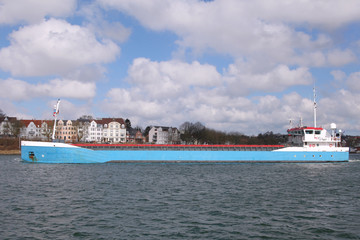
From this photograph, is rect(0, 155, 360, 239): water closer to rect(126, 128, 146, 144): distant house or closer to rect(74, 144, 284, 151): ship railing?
rect(74, 144, 284, 151): ship railing

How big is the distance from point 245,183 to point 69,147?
94.9 feet

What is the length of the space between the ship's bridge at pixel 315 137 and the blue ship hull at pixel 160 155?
1.71 m

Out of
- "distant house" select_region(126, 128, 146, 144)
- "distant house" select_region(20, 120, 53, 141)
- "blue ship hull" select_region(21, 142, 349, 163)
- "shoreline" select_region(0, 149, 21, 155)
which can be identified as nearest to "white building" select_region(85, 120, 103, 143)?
"distant house" select_region(126, 128, 146, 144)

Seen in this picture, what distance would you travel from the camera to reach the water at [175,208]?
15094mm

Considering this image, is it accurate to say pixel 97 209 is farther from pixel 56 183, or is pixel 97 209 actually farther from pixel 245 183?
pixel 245 183

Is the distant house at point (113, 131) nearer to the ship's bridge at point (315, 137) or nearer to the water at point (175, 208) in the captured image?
the ship's bridge at point (315, 137)

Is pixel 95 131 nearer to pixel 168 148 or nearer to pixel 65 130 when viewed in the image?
pixel 65 130

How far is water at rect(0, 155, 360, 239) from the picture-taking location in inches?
594

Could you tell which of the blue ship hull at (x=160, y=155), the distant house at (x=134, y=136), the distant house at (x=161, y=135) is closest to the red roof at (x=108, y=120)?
the distant house at (x=134, y=136)

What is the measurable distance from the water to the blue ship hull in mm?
15488

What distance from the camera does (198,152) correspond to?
51469 mm

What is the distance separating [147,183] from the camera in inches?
1138

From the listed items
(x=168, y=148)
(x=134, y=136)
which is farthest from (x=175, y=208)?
(x=134, y=136)

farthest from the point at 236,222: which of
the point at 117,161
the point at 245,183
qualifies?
the point at 117,161
